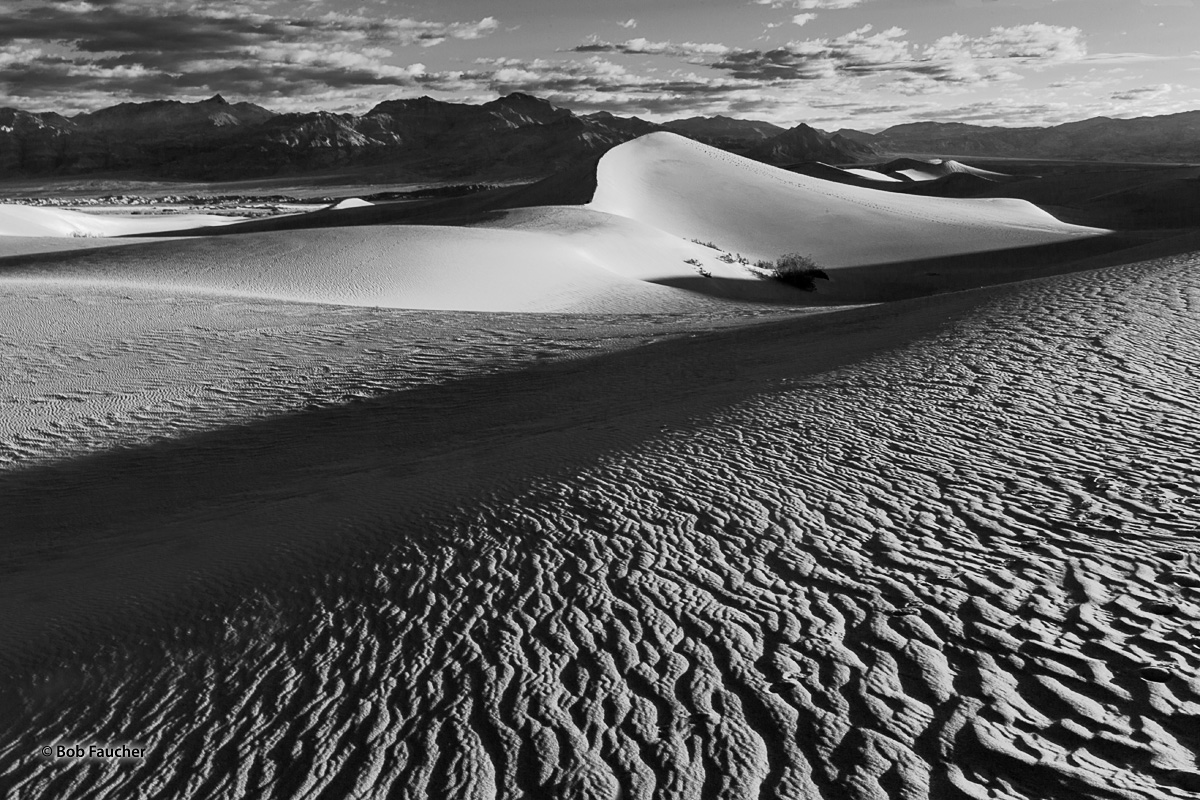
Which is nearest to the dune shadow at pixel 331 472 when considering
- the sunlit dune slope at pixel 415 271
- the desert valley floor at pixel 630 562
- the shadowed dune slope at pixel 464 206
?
the desert valley floor at pixel 630 562

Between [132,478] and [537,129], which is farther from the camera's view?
[537,129]

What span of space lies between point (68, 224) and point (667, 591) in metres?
43.5

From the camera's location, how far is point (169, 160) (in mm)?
170375

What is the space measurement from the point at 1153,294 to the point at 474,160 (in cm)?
16602

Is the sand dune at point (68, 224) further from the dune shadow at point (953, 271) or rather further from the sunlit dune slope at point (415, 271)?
the dune shadow at point (953, 271)

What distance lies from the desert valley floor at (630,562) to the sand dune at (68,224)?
31.3 meters

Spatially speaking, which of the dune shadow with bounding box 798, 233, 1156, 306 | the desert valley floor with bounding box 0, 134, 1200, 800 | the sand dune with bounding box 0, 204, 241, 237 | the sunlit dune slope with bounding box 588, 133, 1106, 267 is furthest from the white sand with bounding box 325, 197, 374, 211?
the desert valley floor with bounding box 0, 134, 1200, 800

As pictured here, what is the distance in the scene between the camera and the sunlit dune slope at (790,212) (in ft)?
86.8

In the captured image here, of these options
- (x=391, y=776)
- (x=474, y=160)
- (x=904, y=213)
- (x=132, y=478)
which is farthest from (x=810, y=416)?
(x=474, y=160)

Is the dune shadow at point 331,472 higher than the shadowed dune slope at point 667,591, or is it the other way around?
A: the shadowed dune slope at point 667,591

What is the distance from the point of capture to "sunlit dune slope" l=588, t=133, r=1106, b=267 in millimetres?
26469

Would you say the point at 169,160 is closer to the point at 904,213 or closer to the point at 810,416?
the point at 904,213

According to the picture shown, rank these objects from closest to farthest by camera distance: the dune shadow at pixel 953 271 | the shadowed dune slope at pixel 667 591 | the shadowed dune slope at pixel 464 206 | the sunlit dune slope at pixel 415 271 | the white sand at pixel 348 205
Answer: the shadowed dune slope at pixel 667 591, the sunlit dune slope at pixel 415 271, the dune shadow at pixel 953 271, the shadowed dune slope at pixel 464 206, the white sand at pixel 348 205

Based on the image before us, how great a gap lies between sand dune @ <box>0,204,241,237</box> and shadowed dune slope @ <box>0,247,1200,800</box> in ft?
109
